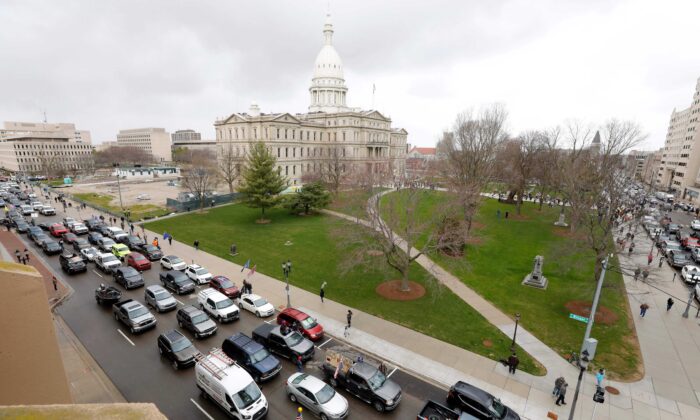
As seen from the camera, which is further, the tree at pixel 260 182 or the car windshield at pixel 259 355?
the tree at pixel 260 182

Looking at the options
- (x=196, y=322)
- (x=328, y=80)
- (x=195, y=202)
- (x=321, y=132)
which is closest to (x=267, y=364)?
(x=196, y=322)

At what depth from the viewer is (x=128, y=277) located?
81.8 ft

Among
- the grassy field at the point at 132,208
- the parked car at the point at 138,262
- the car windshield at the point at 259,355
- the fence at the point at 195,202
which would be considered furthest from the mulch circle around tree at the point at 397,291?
the grassy field at the point at 132,208

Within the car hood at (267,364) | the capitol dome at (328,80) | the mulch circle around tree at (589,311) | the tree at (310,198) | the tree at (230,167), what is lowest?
the car hood at (267,364)

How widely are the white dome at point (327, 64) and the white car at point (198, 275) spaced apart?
87083 mm

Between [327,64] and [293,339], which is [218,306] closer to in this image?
[293,339]

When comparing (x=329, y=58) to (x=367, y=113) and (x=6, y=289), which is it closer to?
(x=367, y=113)

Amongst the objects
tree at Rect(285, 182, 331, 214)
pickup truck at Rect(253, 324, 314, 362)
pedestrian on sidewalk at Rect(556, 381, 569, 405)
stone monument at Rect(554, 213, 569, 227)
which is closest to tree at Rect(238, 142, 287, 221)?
tree at Rect(285, 182, 331, 214)

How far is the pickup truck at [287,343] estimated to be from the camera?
16750mm

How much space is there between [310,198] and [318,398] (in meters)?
35.9

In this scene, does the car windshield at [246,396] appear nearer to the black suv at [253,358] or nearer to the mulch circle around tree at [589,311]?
the black suv at [253,358]

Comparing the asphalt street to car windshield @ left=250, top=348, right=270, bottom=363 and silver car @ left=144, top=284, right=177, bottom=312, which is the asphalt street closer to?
silver car @ left=144, top=284, right=177, bottom=312

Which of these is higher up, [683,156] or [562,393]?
[683,156]

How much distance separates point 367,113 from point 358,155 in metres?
11.8
